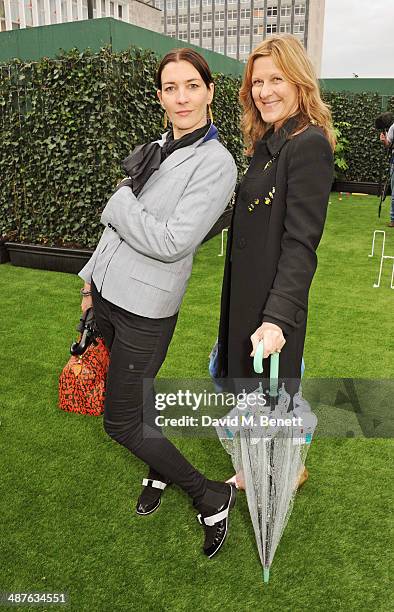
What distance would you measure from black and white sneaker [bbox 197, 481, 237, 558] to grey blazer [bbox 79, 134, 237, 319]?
786 millimetres

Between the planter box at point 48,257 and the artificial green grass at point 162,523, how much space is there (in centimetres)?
257

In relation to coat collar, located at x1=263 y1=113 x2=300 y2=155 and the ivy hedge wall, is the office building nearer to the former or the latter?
the ivy hedge wall

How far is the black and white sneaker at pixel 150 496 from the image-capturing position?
2.43 metres

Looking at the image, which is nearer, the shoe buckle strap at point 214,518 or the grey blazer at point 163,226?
the grey blazer at point 163,226

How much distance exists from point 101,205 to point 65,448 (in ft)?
13.2

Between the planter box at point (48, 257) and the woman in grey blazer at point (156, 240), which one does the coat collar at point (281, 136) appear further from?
the planter box at point (48, 257)

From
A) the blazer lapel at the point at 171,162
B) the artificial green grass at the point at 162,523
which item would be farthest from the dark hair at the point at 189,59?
the artificial green grass at the point at 162,523

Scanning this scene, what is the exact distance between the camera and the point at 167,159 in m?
1.87

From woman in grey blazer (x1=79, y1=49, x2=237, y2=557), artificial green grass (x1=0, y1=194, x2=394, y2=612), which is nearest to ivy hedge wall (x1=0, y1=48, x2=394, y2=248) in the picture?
artificial green grass (x1=0, y1=194, x2=394, y2=612)

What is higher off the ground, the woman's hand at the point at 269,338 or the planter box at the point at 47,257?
the woman's hand at the point at 269,338

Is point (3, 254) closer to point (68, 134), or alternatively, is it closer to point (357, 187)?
point (68, 134)

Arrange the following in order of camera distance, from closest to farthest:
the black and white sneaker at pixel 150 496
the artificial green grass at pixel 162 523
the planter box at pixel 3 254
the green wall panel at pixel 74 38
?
the artificial green grass at pixel 162 523 < the black and white sneaker at pixel 150 496 < the green wall panel at pixel 74 38 < the planter box at pixel 3 254

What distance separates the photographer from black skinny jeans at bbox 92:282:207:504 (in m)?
1.96

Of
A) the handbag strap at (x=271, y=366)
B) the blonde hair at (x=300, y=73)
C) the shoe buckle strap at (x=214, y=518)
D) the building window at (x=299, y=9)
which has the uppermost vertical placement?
the building window at (x=299, y=9)
